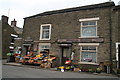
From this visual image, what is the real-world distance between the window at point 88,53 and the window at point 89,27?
143cm

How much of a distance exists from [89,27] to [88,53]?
111 inches

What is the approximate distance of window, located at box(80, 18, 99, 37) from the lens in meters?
12.3

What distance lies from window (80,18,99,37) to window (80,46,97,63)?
56.2 inches

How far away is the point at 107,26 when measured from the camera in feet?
38.1

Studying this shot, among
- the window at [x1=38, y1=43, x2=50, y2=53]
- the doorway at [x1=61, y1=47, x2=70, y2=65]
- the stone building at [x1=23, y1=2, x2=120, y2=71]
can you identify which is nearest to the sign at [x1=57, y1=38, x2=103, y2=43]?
the stone building at [x1=23, y1=2, x2=120, y2=71]

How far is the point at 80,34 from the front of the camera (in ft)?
42.1

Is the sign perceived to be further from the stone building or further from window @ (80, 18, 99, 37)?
window @ (80, 18, 99, 37)

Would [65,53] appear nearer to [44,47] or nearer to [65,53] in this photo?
[65,53]

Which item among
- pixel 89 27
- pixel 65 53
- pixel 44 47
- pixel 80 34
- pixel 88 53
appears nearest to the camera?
pixel 88 53

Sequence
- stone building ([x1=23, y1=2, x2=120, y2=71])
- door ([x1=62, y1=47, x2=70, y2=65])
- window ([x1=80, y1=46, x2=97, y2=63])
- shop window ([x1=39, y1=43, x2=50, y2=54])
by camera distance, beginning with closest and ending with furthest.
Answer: stone building ([x1=23, y1=2, x2=120, y2=71]), window ([x1=80, y1=46, x2=97, y2=63]), door ([x1=62, y1=47, x2=70, y2=65]), shop window ([x1=39, y1=43, x2=50, y2=54])

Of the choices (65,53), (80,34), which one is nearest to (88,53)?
(80,34)

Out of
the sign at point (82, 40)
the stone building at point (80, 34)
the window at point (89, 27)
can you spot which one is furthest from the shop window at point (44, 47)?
the window at point (89, 27)

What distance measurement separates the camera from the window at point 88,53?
39.0ft

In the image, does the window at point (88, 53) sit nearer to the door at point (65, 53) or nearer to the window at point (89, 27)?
the window at point (89, 27)
